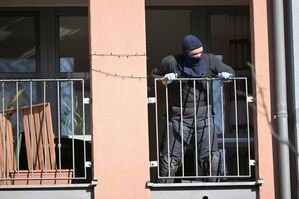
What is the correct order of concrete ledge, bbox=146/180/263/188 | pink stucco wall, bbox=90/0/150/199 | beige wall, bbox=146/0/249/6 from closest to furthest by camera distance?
concrete ledge, bbox=146/180/263/188, pink stucco wall, bbox=90/0/150/199, beige wall, bbox=146/0/249/6

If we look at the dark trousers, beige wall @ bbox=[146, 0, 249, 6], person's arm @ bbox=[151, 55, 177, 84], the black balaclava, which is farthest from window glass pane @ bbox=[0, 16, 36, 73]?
the dark trousers

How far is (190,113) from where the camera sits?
8.32 meters

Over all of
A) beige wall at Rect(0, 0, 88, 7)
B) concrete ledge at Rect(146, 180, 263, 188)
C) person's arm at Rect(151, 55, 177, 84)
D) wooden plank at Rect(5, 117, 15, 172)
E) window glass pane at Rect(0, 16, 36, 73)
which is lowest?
concrete ledge at Rect(146, 180, 263, 188)

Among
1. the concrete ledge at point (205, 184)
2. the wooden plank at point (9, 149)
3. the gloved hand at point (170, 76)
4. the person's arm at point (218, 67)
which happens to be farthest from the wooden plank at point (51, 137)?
the person's arm at point (218, 67)

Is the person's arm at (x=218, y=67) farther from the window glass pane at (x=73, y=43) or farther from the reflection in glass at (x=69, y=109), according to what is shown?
the window glass pane at (x=73, y=43)

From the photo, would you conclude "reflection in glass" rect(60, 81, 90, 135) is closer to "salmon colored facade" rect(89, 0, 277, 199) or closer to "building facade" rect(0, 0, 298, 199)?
"building facade" rect(0, 0, 298, 199)

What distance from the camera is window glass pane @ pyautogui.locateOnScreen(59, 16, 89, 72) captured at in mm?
10555

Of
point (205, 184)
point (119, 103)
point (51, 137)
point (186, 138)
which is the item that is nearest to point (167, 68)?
point (119, 103)

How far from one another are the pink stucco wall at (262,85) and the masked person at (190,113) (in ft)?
1.15

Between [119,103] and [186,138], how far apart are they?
0.80 metres

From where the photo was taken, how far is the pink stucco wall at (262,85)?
8102 millimetres

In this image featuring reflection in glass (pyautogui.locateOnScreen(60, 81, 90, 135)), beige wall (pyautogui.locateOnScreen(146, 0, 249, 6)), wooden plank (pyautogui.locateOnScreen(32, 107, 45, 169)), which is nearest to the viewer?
wooden plank (pyautogui.locateOnScreen(32, 107, 45, 169))

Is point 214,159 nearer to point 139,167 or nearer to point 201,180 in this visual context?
point 201,180

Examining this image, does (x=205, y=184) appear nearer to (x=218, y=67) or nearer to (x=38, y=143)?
(x=218, y=67)
